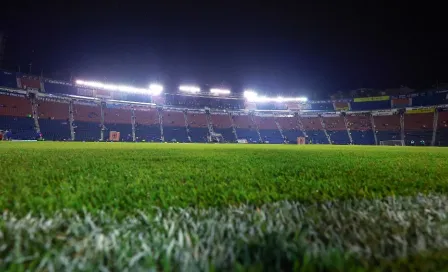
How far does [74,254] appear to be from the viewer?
736 mm

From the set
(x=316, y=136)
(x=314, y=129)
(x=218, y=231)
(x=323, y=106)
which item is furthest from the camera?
(x=323, y=106)

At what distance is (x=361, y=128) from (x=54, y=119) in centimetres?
5002

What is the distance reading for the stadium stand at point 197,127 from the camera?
4291 centimetres

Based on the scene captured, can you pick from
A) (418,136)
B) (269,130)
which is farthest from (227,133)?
(418,136)

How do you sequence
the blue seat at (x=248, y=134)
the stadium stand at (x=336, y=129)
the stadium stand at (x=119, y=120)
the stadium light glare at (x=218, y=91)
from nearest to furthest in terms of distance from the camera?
the stadium stand at (x=119, y=120) → the stadium stand at (x=336, y=129) → the blue seat at (x=248, y=134) → the stadium light glare at (x=218, y=91)

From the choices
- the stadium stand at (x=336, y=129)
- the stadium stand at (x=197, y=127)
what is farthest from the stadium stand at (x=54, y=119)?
the stadium stand at (x=336, y=129)

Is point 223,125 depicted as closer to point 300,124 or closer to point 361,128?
point 300,124

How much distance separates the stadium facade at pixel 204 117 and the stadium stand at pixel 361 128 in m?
0.09

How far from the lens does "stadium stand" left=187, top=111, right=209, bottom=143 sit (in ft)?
141

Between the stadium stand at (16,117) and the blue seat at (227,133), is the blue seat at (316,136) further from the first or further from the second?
the stadium stand at (16,117)

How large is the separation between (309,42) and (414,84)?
80.7 ft

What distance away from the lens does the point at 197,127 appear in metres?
45.3

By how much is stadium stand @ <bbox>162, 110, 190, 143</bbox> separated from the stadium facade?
0.56 ft

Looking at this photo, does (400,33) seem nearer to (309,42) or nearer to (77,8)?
(309,42)
